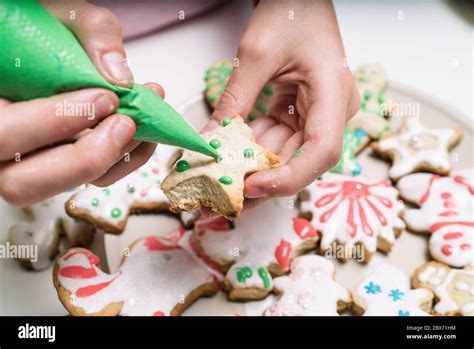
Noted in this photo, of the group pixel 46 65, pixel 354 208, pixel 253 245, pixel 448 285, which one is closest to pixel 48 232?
pixel 253 245

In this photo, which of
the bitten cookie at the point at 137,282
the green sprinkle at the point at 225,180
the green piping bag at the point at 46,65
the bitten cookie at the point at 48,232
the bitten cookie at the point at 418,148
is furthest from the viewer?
the bitten cookie at the point at 418,148

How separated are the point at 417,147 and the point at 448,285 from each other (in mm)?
333

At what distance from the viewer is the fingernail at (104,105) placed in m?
0.67

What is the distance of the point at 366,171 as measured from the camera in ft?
3.92

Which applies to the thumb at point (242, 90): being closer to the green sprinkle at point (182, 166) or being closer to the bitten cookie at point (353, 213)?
the green sprinkle at point (182, 166)

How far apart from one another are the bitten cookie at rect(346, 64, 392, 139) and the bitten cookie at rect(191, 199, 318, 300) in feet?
0.99

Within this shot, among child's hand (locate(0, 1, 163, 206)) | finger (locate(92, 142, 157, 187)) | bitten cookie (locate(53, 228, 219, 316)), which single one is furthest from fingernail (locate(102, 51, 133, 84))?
bitten cookie (locate(53, 228, 219, 316))

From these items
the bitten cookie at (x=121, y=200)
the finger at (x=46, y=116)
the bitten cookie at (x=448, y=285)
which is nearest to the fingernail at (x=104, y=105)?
the finger at (x=46, y=116)

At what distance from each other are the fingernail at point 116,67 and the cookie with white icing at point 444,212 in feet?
2.12

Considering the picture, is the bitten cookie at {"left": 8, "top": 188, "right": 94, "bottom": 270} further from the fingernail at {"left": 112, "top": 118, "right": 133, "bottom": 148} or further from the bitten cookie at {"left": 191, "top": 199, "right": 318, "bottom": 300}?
the fingernail at {"left": 112, "top": 118, "right": 133, "bottom": 148}

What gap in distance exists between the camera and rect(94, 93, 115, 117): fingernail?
67cm

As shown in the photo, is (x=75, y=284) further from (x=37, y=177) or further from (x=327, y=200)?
(x=327, y=200)

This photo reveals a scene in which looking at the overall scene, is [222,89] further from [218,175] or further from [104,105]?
[104,105]

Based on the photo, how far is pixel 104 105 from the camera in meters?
0.67
